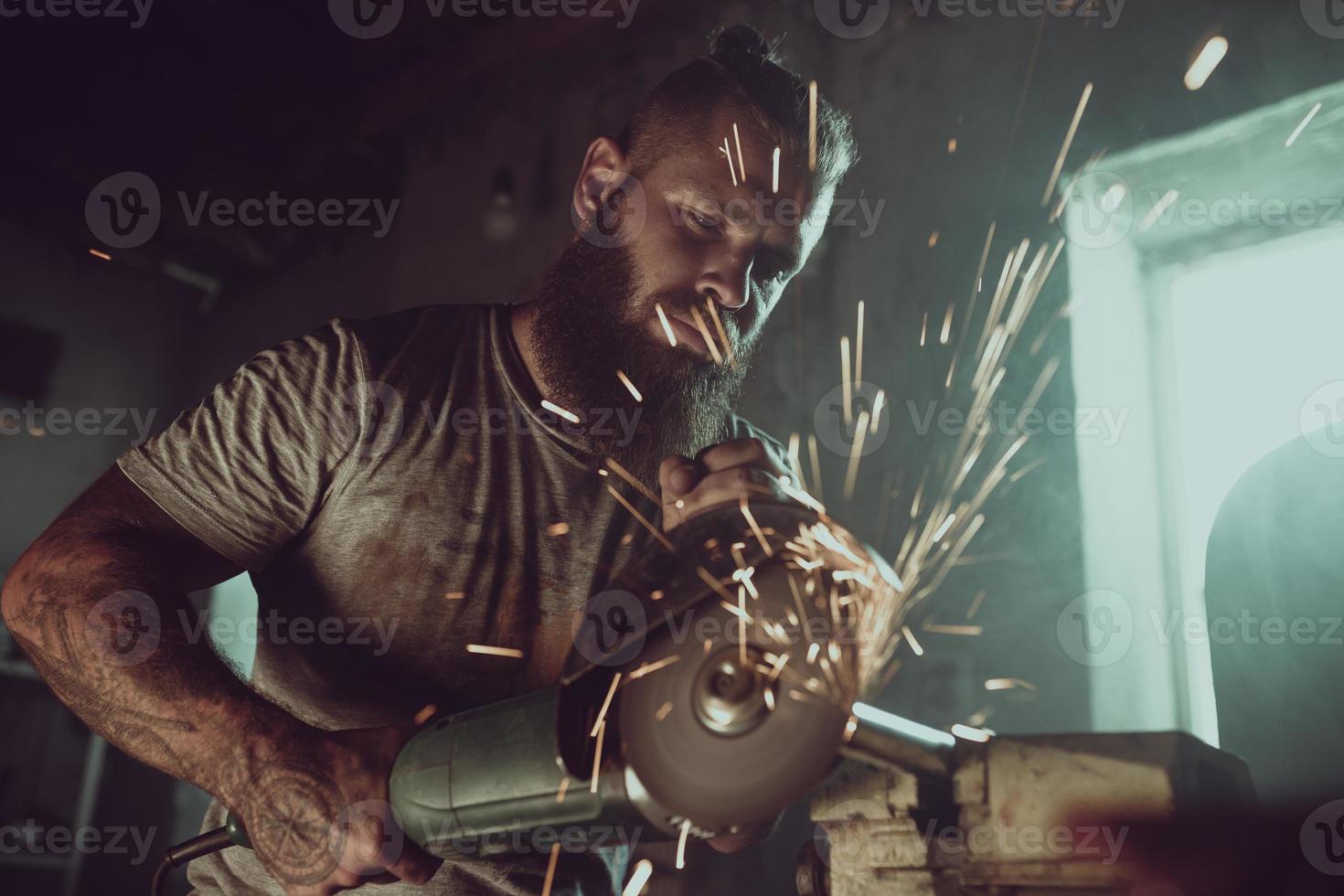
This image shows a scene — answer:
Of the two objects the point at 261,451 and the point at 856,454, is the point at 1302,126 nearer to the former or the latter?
the point at 856,454

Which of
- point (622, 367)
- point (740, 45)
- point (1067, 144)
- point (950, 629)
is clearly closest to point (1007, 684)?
point (950, 629)

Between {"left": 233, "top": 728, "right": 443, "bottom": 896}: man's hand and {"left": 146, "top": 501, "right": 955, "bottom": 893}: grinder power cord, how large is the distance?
7.0 inches

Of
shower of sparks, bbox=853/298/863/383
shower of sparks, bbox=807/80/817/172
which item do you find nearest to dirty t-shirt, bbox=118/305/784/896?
shower of sparks, bbox=807/80/817/172

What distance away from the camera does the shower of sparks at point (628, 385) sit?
214 cm

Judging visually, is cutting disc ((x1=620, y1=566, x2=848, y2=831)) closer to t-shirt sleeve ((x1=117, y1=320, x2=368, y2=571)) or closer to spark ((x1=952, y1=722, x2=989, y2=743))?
spark ((x1=952, y1=722, x2=989, y2=743))

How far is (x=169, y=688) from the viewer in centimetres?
146

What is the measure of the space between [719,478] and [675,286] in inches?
34.5

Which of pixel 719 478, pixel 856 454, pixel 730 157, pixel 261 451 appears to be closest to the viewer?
pixel 719 478

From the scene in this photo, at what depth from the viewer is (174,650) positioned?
1484mm

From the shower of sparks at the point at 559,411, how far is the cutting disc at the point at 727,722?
92 centimetres

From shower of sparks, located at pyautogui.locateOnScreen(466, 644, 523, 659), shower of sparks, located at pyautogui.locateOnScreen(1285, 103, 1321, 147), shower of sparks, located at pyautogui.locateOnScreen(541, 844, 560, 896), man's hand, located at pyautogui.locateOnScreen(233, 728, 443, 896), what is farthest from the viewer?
shower of sparks, located at pyautogui.locateOnScreen(1285, 103, 1321, 147)

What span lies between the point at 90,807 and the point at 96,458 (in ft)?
6.31

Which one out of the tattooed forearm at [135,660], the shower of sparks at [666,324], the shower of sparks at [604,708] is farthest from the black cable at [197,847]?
the shower of sparks at [666,324]

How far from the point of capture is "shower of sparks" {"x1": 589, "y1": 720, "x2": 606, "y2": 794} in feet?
3.73
